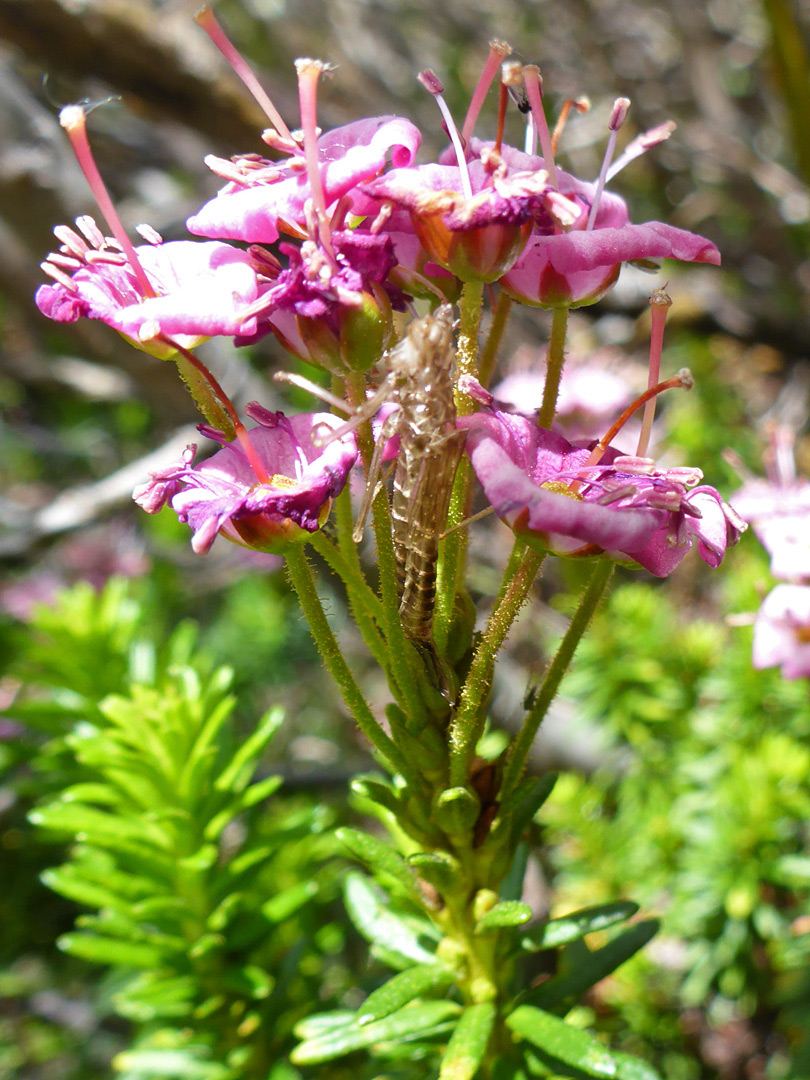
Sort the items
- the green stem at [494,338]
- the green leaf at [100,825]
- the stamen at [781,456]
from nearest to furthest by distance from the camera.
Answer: the green stem at [494,338] < the green leaf at [100,825] < the stamen at [781,456]

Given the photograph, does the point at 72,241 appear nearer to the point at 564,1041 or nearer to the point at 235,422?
the point at 235,422

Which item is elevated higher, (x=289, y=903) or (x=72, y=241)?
(x=72, y=241)

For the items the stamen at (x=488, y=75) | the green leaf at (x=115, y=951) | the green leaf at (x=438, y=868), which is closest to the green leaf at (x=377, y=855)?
the green leaf at (x=438, y=868)

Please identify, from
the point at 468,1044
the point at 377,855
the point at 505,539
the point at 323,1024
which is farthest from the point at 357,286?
the point at 505,539

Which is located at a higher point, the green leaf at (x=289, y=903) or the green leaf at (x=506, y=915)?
the green leaf at (x=289, y=903)

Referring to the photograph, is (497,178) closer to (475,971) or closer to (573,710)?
(475,971)

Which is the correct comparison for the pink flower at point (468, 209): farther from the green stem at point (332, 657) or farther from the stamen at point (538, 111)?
the green stem at point (332, 657)
